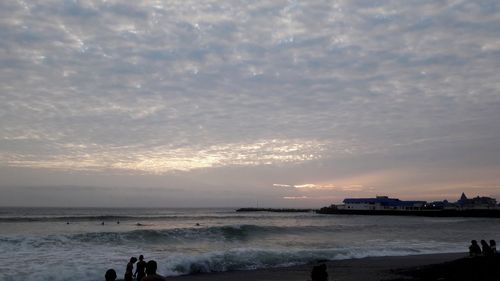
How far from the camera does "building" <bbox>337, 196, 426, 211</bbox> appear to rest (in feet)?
331

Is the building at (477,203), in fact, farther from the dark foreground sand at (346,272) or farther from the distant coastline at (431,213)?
the dark foreground sand at (346,272)

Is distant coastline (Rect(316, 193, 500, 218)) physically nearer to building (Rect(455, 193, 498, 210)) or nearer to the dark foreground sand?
building (Rect(455, 193, 498, 210))

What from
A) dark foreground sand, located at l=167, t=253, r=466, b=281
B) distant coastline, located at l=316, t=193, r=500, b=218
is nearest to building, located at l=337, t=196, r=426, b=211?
distant coastline, located at l=316, t=193, r=500, b=218

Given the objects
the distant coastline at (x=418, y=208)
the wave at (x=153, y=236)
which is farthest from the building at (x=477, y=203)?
the wave at (x=153, y=236)

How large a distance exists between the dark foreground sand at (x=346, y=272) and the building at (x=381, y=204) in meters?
81.6

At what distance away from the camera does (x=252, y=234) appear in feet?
130

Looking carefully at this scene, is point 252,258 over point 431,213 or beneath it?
beneath

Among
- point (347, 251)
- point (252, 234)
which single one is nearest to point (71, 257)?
point (347, 251)

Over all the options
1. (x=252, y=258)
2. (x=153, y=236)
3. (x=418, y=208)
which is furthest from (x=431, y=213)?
(x=252, y=258)

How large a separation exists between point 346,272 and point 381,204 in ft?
292

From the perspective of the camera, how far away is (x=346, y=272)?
18328 mm

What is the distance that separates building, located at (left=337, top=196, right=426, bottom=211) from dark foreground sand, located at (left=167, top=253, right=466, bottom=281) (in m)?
81.6

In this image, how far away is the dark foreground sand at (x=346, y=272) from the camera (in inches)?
656

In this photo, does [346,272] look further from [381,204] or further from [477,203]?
[477,203]
